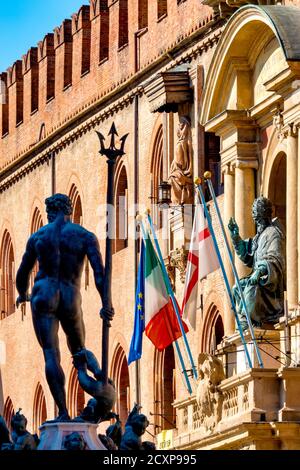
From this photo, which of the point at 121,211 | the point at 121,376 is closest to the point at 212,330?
the point at 121,376

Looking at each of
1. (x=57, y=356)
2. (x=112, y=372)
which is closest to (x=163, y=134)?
(x=112, y=372)

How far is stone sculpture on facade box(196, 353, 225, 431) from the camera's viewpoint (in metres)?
41.9

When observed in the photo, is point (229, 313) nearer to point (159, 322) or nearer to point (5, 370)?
point (159, 322)

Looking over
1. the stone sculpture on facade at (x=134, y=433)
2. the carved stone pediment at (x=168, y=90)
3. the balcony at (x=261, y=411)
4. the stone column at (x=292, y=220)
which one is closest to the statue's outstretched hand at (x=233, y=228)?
the stone column at (x=292, y=220)

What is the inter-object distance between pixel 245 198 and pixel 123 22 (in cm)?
1370

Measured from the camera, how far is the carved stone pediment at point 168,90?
50.2 metres

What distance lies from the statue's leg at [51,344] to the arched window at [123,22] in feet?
90.1

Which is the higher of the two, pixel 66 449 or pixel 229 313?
pixel 229 313

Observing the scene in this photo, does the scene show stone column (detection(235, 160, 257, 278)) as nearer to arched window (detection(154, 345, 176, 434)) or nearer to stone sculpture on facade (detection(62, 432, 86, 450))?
arched window (detection(154, 345, 176, 434))

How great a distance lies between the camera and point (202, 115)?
151ft

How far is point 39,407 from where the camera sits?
61.8m

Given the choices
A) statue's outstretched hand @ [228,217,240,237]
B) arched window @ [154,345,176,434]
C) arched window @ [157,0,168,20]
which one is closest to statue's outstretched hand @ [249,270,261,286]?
statue's outstretched hand @ [228,217,240,237]
